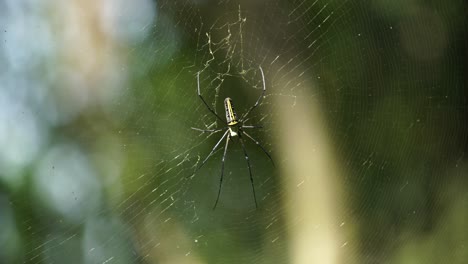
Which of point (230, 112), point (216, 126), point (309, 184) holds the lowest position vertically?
point (309, 184)

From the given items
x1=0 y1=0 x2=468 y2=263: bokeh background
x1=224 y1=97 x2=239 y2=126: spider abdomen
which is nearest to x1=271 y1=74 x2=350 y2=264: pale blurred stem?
x1=0 y1=0 x2=468 y2=263: bokeh background

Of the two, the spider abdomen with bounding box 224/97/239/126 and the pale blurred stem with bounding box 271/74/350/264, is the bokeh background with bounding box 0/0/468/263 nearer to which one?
the pale blurred stem with bounding box 271/74/350/264

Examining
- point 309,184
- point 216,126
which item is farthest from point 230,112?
point 309,184

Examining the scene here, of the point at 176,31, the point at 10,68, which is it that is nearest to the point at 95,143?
the point at 10,68

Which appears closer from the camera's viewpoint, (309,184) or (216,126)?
(216,126)

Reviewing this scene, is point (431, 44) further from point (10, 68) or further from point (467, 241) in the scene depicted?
point (10, 68)

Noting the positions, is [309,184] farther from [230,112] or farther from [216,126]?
[230,112]

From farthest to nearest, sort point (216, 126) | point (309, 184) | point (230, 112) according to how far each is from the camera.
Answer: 1. point (309, 184)
2. point (216, 126)
3. point (230, 112)
